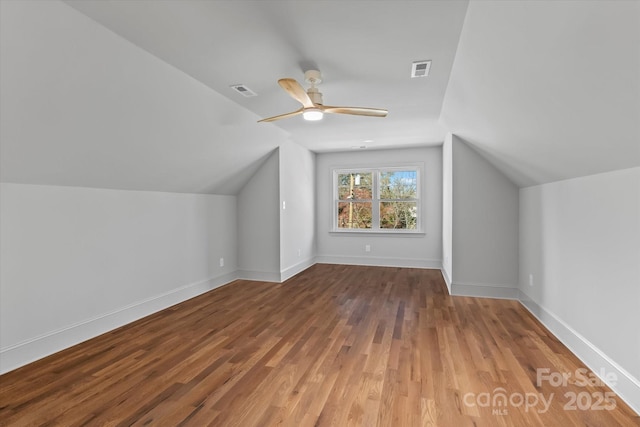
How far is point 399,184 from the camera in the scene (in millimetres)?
6879

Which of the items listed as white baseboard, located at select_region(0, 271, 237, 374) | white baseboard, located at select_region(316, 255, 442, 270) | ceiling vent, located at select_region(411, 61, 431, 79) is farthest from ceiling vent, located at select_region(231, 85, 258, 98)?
white baseboard, located at select_region(316, 255, 442, 270)

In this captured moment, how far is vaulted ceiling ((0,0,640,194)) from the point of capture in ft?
5.58

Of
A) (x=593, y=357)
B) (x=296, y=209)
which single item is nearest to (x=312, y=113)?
(x=593, y=357)

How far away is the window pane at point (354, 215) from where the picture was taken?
23.3 ft

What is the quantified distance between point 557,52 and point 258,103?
9.37 feet

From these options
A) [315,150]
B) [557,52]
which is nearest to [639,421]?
[557,52]

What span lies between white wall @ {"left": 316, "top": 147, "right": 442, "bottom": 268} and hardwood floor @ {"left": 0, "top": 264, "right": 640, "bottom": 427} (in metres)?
2.61

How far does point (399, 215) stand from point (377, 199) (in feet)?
1.90

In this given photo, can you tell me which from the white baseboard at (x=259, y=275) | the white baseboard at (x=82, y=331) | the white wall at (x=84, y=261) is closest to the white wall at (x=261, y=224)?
the white baseboard at (x=259, y=275)

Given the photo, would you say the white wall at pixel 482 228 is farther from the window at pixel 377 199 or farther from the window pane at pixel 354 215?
the window pane at pixel 354 215

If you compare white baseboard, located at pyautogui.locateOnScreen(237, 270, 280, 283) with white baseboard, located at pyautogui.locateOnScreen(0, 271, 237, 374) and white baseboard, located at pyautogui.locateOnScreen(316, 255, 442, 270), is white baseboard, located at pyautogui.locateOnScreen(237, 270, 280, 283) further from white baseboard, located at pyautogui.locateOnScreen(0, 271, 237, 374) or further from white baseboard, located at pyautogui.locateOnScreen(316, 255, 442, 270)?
white baseboard, located at pyautogui.locateOnScreen(316, 255, 442, 270)

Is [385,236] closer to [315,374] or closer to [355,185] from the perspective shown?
[355,185]

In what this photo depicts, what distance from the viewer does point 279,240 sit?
5.39 m

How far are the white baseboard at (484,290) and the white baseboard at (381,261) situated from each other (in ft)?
6.06
